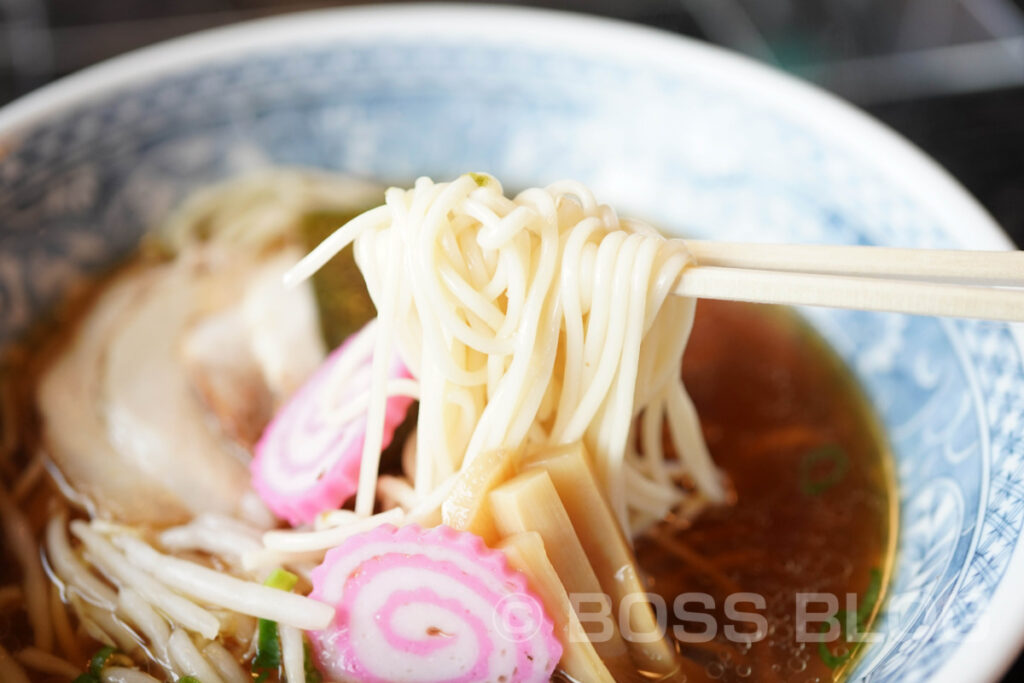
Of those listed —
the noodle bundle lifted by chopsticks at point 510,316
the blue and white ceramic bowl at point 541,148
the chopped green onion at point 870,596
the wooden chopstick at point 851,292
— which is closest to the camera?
the wooden chopstick at point 851,292

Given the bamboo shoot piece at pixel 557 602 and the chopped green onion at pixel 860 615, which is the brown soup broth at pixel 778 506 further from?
the bamboo shoot piece at pixel 557 602

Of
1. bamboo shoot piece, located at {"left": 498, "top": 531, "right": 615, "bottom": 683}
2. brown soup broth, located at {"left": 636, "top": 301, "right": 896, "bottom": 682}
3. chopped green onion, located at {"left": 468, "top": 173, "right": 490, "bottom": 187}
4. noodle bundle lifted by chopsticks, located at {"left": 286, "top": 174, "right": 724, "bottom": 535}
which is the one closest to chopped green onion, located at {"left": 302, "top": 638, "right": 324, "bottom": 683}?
noodle bundle lifted by chopsticks, located at {"left": 286, "top": 174, "right": 724, "bottom": 535}

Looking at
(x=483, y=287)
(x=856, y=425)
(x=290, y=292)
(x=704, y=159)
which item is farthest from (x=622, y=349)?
(x=704, y=159)

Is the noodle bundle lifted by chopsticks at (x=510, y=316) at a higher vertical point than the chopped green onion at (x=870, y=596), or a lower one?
higher

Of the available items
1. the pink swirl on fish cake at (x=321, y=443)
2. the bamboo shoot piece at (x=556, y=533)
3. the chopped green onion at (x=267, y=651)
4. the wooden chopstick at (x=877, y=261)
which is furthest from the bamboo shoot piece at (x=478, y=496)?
the wooden chopstick at (x=877, y=261)

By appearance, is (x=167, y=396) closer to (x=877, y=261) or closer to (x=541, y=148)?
(x=541, y=148)

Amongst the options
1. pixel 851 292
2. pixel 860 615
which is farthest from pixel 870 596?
pixel 851 292

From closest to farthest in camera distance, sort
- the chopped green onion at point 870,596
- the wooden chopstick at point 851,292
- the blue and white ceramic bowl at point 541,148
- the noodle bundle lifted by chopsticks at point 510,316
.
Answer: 1. the wooden chopstick at point 851,292
2. the noodle bundle lifted by chopsticks at point 510,316
3. the chopped green onion at point 870,596
4. the blue and white ceramic bowl at point 541,148

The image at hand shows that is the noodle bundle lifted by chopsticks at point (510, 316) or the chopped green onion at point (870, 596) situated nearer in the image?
the noodle bundle lifted by chopsticks at point (510, 316)
